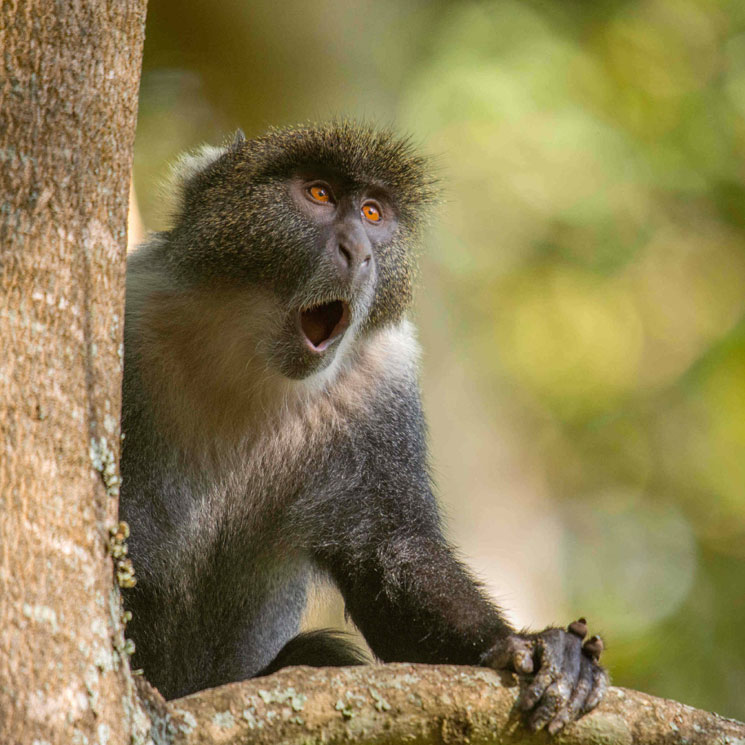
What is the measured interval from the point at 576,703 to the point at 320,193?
8.20 feet

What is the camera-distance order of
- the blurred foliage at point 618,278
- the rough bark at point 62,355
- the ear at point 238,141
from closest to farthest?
the rough bark at point 62,355
the ear at point 238,141
the blurred foliage at point 618,278

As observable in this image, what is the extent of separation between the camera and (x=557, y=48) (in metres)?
13.0

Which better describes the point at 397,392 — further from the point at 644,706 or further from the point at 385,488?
the point at 644,706

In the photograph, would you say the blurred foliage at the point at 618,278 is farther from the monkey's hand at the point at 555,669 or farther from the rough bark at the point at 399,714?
the rough bark at the point at 399,714

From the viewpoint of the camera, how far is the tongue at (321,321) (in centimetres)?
466

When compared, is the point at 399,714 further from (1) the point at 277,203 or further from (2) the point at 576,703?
(1) the point at 277,203

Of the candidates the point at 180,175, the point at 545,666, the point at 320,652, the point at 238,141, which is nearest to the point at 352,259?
the point at 238,141

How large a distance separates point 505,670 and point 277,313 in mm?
1829

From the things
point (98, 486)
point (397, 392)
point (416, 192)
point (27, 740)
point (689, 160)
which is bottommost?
point (27, 740)

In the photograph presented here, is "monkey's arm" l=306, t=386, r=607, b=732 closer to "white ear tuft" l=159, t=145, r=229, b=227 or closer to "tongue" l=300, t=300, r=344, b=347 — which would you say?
"tongue" l=300, t=300, r=344, b=347

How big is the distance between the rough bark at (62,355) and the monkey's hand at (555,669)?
1.46m

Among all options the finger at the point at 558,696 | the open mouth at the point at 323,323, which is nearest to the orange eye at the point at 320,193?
the open mouth at the point at 323,323

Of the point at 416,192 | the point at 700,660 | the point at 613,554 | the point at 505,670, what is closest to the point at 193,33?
the point at 416,192

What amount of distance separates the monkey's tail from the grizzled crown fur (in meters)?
1.48
